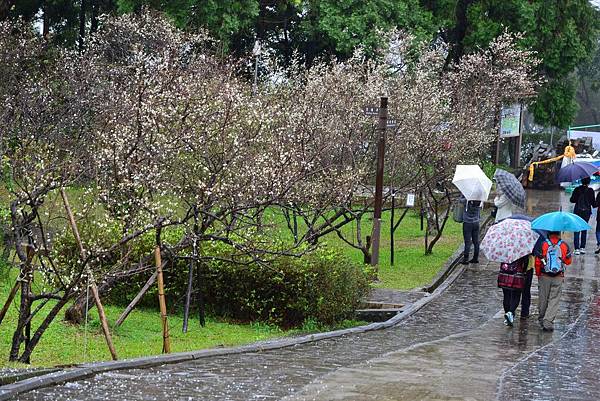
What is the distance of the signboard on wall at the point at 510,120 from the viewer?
138 feet

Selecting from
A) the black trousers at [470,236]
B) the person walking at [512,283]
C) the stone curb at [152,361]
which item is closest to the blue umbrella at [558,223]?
the person walking at [512,283]

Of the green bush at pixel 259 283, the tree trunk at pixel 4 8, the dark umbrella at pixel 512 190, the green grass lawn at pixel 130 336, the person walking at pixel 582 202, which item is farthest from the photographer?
the tree trunk at pixel 4 8

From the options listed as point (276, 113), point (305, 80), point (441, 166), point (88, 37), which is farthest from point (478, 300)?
point (88, 37)

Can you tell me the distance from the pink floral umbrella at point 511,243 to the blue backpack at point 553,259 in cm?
29

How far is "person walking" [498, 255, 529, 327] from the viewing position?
15117 millimetres

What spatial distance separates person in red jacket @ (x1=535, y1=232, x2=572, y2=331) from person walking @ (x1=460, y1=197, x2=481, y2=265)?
656cm

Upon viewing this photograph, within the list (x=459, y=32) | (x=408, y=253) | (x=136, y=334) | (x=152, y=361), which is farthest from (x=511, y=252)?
(x=459, y=32)

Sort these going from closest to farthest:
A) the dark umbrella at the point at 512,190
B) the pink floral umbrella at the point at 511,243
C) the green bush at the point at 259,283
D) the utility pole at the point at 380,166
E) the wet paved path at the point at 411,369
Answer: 1. the wet paved path at the point at 411,369
2. the pink floral umbrella at the point at 511,243
3. the green bush at the point at 259,283
4. the dark umbrella at the point at 512,190
5. the utility pole at the point at 380,166

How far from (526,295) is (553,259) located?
1.10 meters

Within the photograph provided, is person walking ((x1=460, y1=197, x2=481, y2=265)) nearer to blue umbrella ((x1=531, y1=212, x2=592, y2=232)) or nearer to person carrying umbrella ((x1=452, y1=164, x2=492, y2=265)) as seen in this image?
person carrying umbrella ((x1=452, y1=164, x2=492, y2=265))

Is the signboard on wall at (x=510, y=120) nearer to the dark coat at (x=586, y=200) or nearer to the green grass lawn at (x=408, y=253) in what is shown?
the green grass lawn at (x=408, y=253)

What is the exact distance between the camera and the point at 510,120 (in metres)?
43.0

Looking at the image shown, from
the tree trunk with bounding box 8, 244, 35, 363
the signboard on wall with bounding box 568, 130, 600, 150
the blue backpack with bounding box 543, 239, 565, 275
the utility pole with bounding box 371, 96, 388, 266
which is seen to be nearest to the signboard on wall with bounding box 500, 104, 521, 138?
the signboard on wall with bounding box 568, 130, 600, 150

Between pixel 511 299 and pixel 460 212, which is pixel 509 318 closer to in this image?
pixel 511 299
